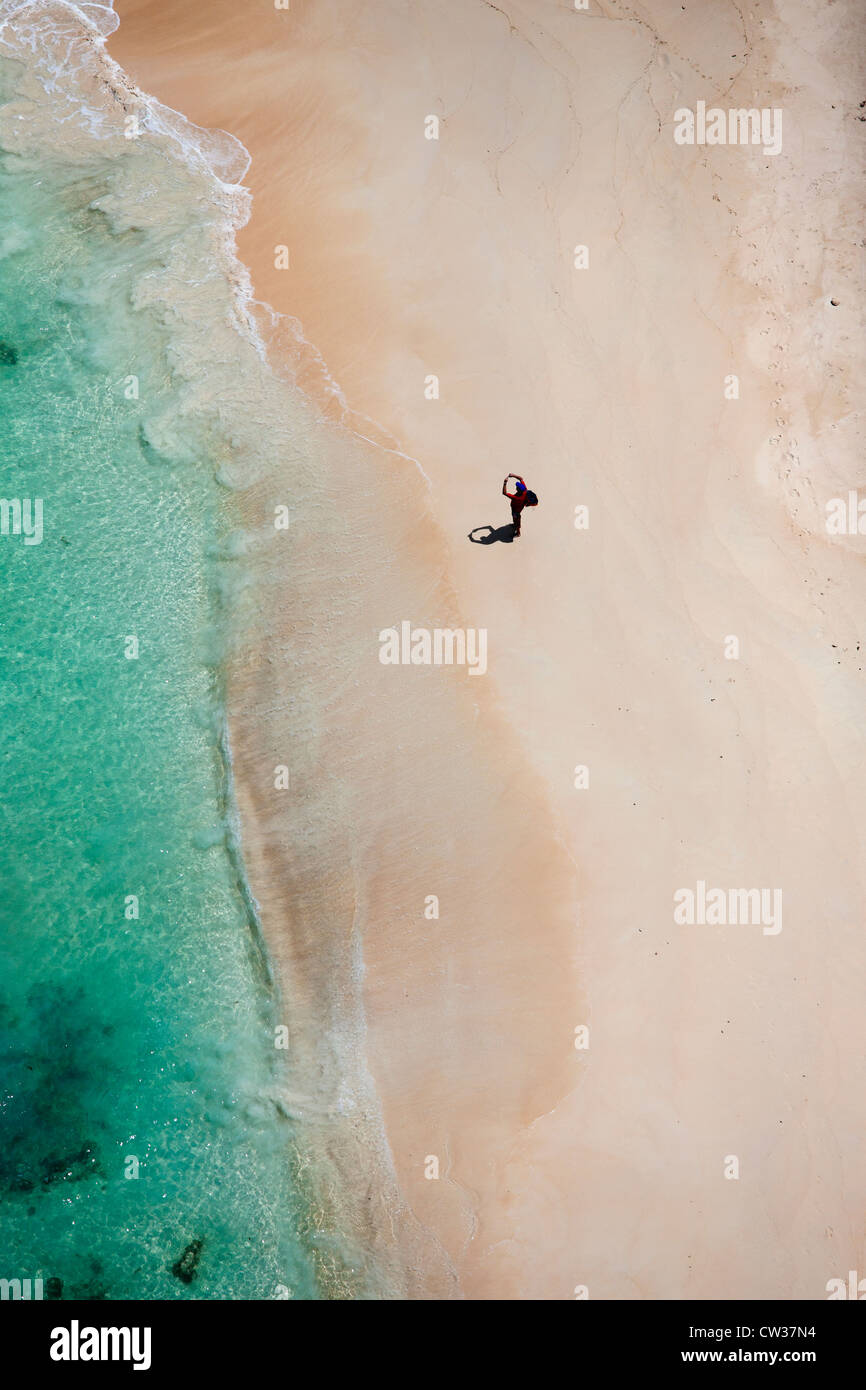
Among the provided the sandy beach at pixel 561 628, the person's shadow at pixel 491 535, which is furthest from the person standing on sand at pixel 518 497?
the sandy beach at pixel 561 628

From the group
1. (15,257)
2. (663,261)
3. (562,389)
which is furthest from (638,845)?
(15,257)

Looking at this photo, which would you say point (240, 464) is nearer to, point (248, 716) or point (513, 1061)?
point (248, 716)

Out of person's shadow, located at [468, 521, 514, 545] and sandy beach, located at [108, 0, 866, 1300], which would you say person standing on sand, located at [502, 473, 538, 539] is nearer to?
person's shadow, located at [468, 521, 514, 545]

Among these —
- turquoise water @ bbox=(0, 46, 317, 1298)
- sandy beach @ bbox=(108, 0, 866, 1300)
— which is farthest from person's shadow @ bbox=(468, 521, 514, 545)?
turquoise water @ bbox=(0, 46, 317, 1298)

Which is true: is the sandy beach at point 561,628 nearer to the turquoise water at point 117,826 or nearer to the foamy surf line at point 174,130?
the foamy surf line at point 174,130

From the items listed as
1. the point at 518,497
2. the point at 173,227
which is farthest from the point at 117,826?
the point at 173,227
